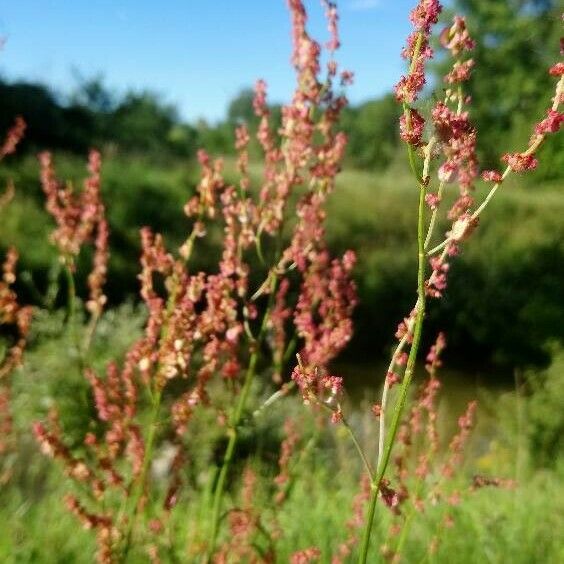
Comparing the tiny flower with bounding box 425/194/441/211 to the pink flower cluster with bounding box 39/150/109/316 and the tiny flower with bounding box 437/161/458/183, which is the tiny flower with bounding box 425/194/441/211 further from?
the pink flower cluster with bounding box 39/150/109/316

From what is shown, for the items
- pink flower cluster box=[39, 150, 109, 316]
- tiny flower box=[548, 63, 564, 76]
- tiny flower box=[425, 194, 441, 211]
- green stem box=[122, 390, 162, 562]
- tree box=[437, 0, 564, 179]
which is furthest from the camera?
tree box=[437, 0, 564, 179]

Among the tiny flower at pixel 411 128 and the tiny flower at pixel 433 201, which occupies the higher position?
the tiny flower at pixel 411 128

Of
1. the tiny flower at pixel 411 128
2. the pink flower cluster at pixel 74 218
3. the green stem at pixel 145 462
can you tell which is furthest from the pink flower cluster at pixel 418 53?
the pink flower cluster at pixel 74 218

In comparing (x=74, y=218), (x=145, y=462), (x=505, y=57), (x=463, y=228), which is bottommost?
(x=145, y=462)

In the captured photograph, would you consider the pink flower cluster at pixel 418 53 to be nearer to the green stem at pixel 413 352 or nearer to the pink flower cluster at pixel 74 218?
the green stem at pixel 413 352

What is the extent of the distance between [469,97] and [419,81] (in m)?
0.25

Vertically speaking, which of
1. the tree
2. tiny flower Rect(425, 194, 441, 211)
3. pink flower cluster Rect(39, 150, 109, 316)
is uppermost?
the tree

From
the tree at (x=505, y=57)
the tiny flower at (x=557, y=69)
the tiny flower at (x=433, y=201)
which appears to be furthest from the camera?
the tree at (x=505, y=57)

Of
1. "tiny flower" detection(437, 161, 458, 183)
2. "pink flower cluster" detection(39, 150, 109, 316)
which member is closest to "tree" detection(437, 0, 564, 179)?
"pink flower cluster" detection(39, 150, 109, 316)

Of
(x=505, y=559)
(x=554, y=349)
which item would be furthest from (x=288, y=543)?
(x=554, y=349)

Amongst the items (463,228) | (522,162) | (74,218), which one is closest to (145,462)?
(74,218)

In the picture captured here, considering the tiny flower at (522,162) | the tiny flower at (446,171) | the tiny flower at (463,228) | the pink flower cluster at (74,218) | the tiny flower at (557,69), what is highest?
the pink flower cluster at (74,218)

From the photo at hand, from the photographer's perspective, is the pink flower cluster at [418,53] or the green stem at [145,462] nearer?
the pink flower cluster at [418,53]

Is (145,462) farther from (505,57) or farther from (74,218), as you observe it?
(505,57)
